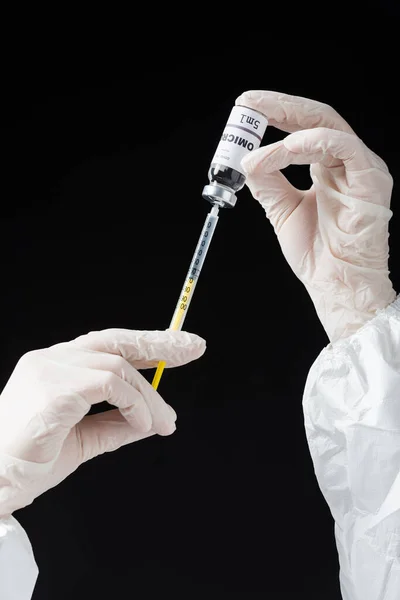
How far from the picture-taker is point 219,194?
65.1 inches

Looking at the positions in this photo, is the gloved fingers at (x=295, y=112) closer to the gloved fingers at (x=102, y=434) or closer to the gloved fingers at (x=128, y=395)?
the gloved fingers at (x=128, y=395)

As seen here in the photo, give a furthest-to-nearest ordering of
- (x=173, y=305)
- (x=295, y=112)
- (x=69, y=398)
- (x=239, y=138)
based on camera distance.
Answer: (x=173, y=305) < (x=295, y=112) < (x=239, y=138) < (x=69, y=398)

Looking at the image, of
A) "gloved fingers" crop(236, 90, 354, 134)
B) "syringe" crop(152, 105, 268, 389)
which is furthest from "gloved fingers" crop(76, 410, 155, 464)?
"gloved fingers" crop(236, 90, 354, 134)

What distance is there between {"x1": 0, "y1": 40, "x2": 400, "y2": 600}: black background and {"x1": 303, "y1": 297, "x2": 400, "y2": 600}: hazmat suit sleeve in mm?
752

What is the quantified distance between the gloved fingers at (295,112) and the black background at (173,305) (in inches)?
28.1

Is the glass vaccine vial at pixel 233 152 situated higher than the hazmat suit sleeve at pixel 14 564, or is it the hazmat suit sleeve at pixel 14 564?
the glass vaccine vial at pixel 233 152

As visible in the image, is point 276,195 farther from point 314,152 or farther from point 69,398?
point 69,398

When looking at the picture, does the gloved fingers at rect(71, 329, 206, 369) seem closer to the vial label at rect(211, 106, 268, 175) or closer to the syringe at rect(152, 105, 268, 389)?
the syringe at rect(152, 105, 268, 389)

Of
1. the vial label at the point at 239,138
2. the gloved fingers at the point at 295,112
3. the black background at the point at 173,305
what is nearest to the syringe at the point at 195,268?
the vial label at the point at 239,138

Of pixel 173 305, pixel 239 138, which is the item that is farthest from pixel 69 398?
pixel 173 305

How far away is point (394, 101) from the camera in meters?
2.51

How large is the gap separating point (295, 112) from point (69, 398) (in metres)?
0.80

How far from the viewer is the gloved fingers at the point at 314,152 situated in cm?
167

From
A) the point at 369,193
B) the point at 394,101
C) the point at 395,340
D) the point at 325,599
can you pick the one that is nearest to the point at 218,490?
the point at 325,599
